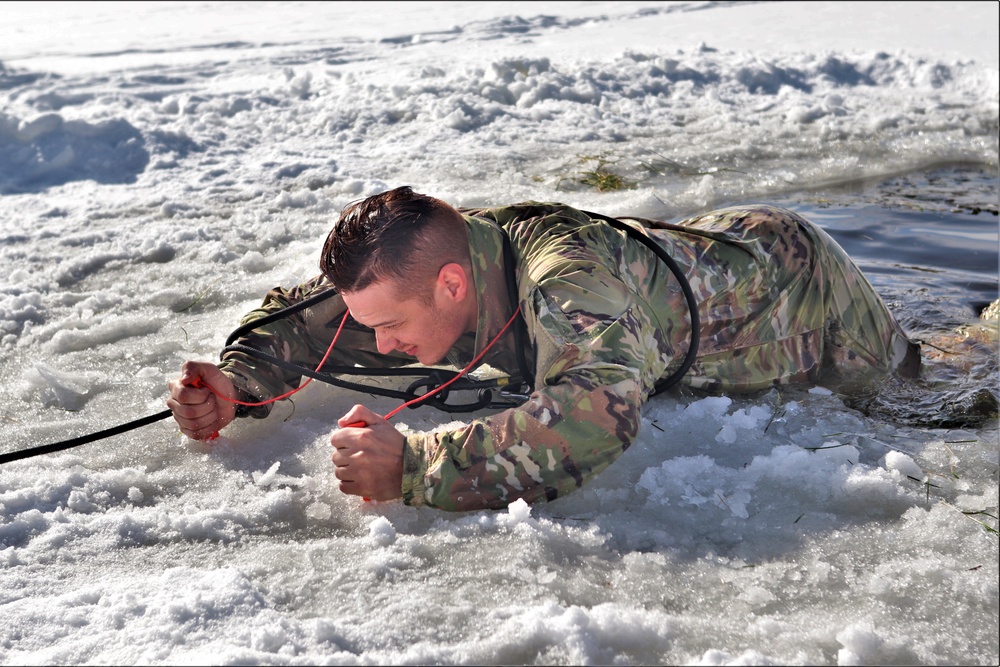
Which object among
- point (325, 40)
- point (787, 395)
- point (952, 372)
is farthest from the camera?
point (325, 40)

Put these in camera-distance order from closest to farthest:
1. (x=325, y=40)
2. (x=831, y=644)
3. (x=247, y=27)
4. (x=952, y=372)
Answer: (x=831, y=644) → (x=952, y=372) → (x=325, y=40) → (x=247, y=27)

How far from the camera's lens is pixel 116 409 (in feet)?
10.8

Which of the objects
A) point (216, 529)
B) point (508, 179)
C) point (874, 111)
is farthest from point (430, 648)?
point (874, 111)

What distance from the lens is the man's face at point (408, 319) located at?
2525 millimetres

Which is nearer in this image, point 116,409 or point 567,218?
point 567,218

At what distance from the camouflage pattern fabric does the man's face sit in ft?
0.29

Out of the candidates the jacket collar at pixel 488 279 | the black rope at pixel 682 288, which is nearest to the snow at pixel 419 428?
the black rope at pixel 682 288

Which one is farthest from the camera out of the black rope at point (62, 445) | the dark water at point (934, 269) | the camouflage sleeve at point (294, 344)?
the dark water at point (934, 269)

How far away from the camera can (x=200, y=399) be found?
2820 mm

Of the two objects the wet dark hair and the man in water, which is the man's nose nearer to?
the man in water

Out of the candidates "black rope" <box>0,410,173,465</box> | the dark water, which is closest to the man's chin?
"black rope" <box>0,410,173,465</box>

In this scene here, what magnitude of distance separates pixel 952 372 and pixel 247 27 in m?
11.4

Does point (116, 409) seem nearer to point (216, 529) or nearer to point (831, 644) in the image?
point (216, 529)

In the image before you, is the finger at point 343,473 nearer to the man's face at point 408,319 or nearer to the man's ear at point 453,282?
the man's face at point 408,319
